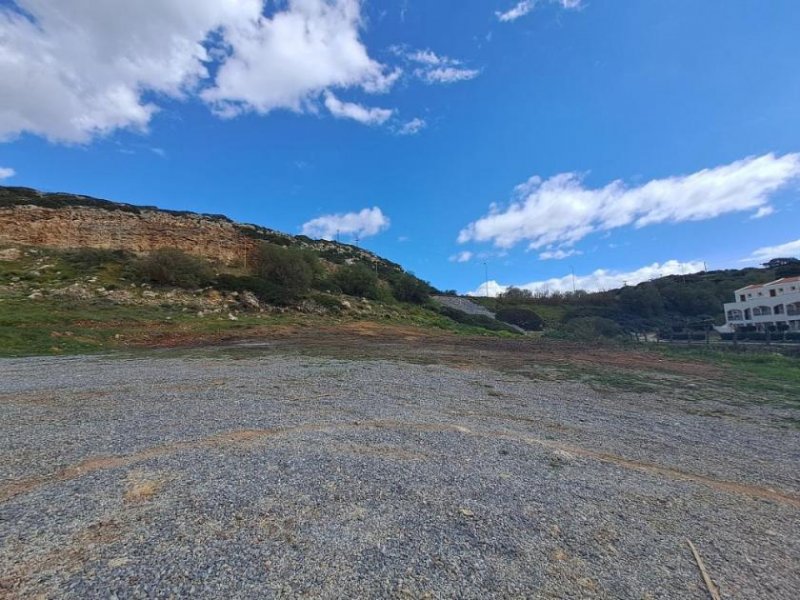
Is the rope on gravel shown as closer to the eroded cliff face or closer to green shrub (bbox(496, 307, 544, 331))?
the eroded cliff face

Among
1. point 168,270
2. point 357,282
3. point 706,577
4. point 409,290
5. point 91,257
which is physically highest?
point 91,257

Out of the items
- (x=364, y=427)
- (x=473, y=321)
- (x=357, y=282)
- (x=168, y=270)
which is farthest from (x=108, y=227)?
(x=364, y=427)

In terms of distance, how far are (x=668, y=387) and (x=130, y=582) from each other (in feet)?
40.6

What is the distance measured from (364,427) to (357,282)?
3349 centimetres

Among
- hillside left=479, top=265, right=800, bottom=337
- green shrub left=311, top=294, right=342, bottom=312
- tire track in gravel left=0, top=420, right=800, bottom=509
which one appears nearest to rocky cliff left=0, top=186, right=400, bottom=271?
green shrub left=311, top=294, right=342, bottom=312

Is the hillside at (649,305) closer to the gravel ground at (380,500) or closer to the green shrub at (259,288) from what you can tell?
the green shrub at (259,288)

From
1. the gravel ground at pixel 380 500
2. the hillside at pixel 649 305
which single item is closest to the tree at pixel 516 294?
the hillside at pixel 649 305

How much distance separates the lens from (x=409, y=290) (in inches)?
1799

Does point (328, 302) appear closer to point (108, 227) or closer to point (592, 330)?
point (108, 227)

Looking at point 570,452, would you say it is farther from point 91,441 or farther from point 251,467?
point 91,441

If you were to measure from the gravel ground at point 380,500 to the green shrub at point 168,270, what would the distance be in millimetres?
20911

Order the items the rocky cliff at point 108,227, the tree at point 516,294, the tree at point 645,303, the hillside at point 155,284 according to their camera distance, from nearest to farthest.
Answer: the hillside at point 155,284 → the rocky cliff at point 108,227 → the tree at point 645,303 → the tree at point 516,294

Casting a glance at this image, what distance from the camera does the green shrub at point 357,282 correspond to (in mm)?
38812

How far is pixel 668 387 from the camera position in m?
11.0
